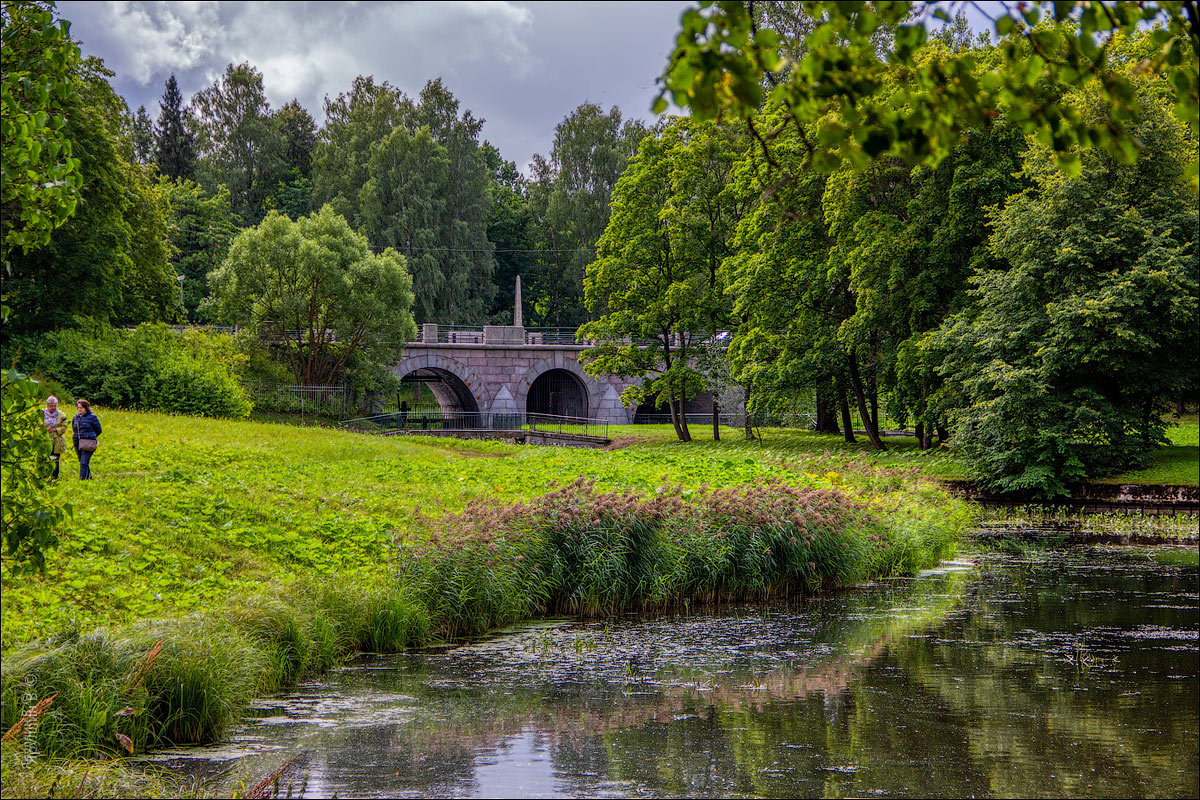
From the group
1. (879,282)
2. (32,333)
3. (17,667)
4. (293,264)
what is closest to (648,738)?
(17,667)

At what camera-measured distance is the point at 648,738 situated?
7.73 meters

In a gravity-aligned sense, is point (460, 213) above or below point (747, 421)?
above

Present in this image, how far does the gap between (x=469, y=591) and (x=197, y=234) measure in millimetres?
48450

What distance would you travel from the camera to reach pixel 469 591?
11266 millimetres

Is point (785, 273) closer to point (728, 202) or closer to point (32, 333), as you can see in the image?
point (728, 202)

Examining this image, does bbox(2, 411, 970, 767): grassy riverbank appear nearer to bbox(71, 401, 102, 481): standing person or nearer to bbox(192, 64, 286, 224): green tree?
bbox(71, 401, 102, 481): standing person

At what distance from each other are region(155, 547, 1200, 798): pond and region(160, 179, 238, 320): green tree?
47058 mm

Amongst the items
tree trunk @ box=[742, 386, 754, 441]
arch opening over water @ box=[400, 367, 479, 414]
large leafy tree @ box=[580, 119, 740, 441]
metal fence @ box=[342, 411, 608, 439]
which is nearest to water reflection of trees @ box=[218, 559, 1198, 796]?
tree trunk @ box=[742, 386, 754, 441]

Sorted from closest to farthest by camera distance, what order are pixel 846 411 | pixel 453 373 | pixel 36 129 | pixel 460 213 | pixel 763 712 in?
1. pixel 36 129
2. pixel 763 712
3. pixel 846 411
4. pixel 453 373
5. pixel 460 213

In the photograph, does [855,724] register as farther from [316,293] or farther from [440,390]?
[440,390]

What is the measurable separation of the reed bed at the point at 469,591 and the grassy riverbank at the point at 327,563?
21 millimetres

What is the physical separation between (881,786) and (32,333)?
102ft

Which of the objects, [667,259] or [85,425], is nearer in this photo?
[85,425]

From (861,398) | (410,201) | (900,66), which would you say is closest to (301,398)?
(410,201)
